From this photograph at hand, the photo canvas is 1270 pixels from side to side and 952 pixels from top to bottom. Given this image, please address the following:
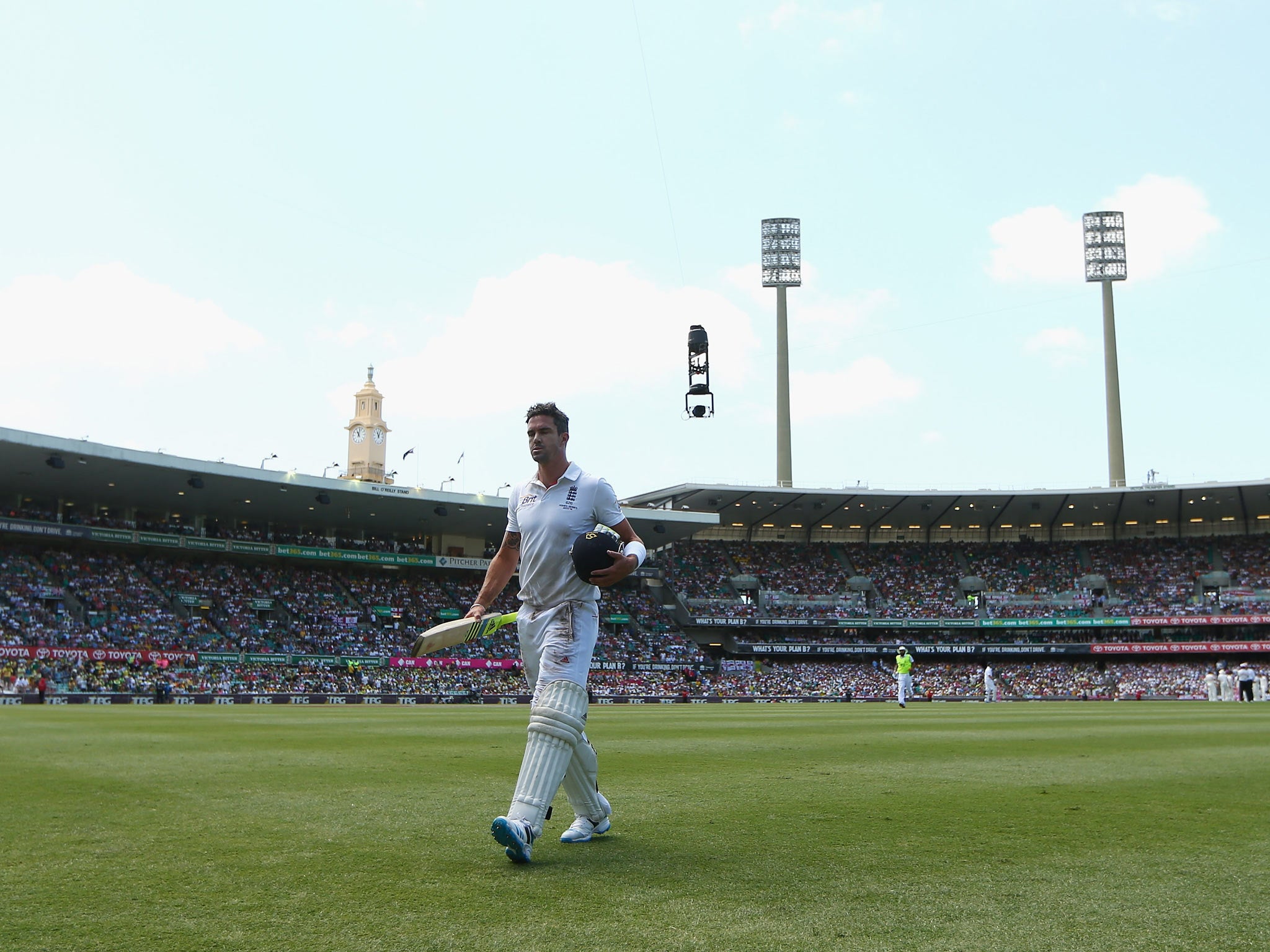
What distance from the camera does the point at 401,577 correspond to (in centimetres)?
6059

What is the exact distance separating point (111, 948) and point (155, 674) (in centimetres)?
4276

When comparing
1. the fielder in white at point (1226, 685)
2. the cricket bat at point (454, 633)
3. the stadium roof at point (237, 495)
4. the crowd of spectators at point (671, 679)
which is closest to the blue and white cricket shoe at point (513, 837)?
the cricket bat at point (454, 633)

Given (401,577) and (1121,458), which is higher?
(1121,458)

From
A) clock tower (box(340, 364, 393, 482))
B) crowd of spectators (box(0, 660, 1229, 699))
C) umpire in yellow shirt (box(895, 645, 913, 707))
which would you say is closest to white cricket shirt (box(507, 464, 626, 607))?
umpire in yellow shirt (box(895, 645, 913, 707))

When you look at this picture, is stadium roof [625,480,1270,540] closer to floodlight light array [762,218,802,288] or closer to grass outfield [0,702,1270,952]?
floodlight light array [762,218,802,288]

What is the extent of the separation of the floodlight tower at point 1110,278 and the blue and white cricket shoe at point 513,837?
250ft

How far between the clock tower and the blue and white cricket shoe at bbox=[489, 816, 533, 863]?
125515mm

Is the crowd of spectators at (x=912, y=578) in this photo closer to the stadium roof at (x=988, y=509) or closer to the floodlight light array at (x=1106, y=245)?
the stadium roof at (x=988, y=509)

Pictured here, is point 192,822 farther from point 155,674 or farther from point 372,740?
point 155,674

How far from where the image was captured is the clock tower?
417 ft

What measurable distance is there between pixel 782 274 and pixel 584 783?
7056 cm

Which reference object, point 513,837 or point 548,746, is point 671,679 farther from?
point 513,837

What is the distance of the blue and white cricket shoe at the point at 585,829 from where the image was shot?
5.65 metres

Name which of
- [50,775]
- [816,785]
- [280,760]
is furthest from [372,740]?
[816,785]
